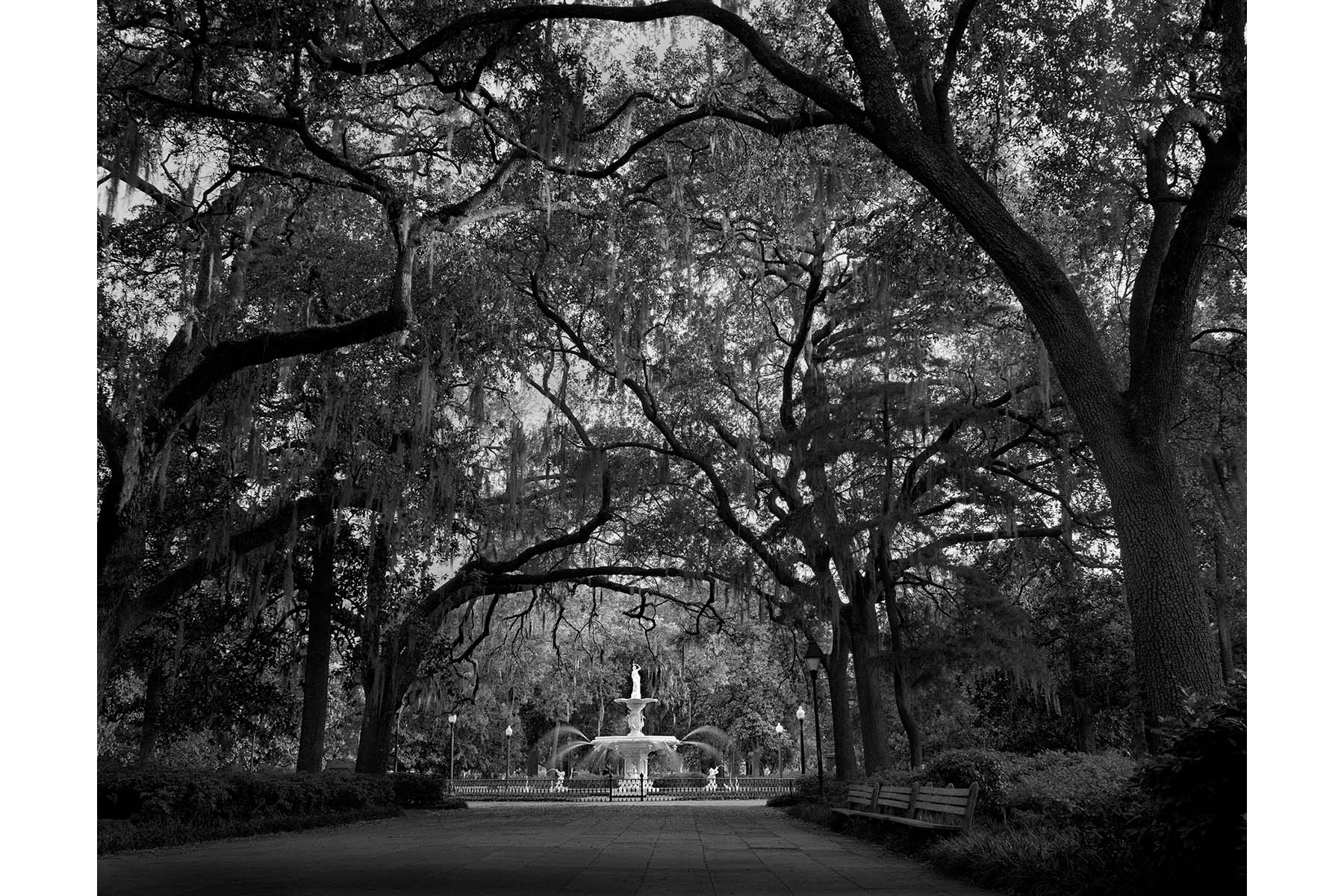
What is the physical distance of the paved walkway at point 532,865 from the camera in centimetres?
667

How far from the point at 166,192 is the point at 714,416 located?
9.76 meters

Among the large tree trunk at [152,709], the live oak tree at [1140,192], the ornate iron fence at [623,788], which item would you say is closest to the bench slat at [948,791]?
the live oak tree at [1140,192]

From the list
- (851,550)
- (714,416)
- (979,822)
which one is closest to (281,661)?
(714,416)

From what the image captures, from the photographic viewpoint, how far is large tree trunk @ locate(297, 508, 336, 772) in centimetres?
1750

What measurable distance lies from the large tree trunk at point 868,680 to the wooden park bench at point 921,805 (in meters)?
3.04

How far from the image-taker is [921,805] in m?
9.87

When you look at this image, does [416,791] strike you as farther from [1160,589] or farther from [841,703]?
[1160,589]

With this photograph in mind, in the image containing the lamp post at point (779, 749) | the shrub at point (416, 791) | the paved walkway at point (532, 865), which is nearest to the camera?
the paved walkway at point (532, 865)

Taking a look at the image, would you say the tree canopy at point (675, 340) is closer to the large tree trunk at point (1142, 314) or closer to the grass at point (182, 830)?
the large tree trunk at point (1142, 314)

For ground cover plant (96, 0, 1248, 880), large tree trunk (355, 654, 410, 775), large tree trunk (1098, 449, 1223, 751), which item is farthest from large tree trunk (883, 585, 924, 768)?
large tree trunk (355, 654, 410, 775)

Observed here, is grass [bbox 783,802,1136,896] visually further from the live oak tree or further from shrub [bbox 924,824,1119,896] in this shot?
the live oak tree

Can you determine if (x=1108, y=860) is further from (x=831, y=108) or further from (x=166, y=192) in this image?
(x=166, y=192)
